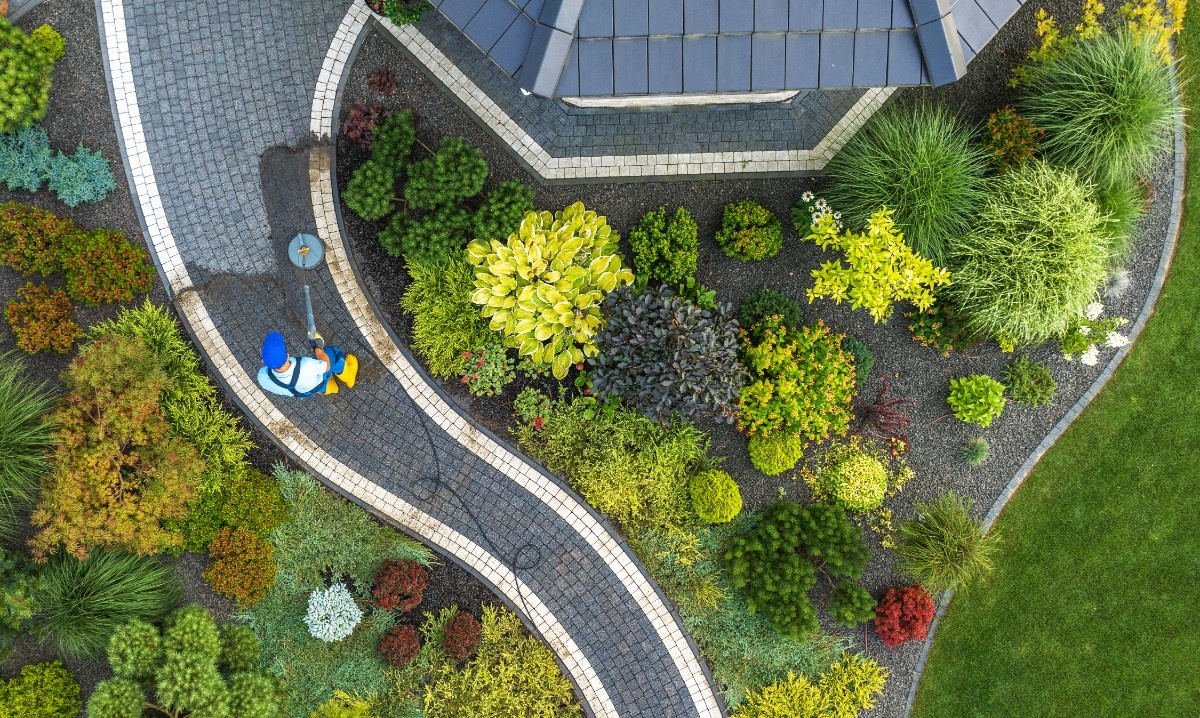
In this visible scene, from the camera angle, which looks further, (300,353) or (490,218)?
(300,353)

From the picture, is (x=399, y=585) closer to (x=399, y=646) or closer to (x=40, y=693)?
(x=399, y=646)

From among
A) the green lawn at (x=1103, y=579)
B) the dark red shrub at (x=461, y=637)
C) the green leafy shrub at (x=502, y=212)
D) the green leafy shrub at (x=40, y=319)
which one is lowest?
the green lawn at (x=1103, y=579)

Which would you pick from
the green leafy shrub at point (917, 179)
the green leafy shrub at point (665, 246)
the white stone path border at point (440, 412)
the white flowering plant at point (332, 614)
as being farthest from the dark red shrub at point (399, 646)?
the green leafy shrub at point (917, 179)

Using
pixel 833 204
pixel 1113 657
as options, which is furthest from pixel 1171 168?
pixel 1113 657

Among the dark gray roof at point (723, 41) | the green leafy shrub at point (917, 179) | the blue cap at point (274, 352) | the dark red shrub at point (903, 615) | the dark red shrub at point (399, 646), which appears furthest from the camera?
the dark red shrub at point (903, 615)

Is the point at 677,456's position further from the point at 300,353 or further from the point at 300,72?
the point at 300,72

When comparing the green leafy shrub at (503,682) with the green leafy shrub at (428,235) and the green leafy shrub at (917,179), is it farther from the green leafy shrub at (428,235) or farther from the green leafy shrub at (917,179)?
the green leafy shrub at (917,179)

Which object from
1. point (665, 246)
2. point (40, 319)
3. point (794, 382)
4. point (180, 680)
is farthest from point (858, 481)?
point (40, 319)
